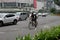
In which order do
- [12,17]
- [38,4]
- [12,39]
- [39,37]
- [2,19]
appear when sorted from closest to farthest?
[39,37] → [12,39] → [2,19] → [12,17] → [38,4]

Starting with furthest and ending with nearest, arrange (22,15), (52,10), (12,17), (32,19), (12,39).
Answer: (52,10)
(22,15)
(12,17)
(32,19)
(12,39)

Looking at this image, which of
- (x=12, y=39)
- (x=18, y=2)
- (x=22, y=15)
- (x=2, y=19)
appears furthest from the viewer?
(x=18, y=2)

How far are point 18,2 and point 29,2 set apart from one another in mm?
7548

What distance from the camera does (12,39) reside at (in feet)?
51.6

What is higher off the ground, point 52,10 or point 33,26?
point 33,26

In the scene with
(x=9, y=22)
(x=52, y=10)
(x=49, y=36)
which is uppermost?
(x=49, y=36)

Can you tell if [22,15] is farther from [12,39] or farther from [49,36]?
[49,36]

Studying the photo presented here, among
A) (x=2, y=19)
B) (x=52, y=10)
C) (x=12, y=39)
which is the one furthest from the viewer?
(x=52, y=10)

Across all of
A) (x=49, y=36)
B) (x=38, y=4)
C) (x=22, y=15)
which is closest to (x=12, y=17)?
(x=22, y=15)

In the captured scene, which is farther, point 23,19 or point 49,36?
point 23,19

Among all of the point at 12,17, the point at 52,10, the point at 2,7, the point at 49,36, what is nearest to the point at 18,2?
the point at 2,7

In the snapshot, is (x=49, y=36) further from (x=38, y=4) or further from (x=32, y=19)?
(x=38, y=4)

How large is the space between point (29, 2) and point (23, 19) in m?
59.1

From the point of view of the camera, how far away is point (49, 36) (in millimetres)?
7609
